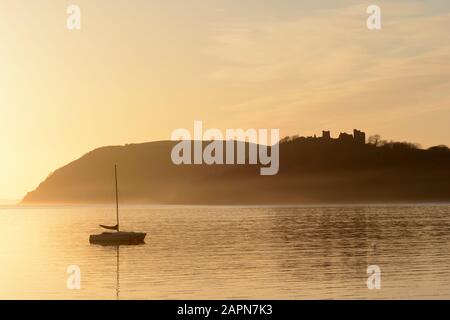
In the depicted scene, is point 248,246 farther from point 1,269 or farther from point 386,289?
point 386,289

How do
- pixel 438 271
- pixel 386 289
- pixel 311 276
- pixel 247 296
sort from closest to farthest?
pixel 247 296, pixel 386 289, pixel 311 276, pixel 438 271

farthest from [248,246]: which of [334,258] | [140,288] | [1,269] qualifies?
[140,288]

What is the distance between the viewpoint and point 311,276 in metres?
78.4

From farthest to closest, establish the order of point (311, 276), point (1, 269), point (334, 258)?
point (334, 258) < point (1, 269) < point (311, 276)

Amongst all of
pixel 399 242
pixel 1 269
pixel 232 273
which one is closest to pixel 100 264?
pixel 1 269

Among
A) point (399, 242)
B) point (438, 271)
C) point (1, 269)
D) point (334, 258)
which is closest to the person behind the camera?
point (438, 271)

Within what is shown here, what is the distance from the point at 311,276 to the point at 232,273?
957 cm

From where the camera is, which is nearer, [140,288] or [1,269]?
[140,288]

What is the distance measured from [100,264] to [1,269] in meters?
14.1
